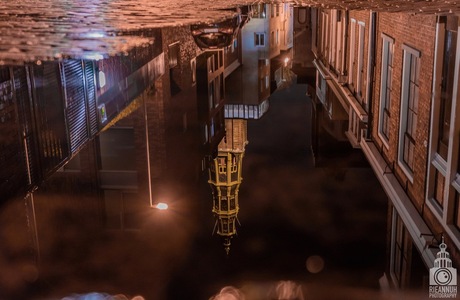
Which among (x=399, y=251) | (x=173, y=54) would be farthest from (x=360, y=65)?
(x=399, y=251)

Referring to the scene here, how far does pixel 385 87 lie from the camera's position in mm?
8484

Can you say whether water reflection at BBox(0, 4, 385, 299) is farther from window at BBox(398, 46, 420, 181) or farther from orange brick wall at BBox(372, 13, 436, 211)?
window at BBox(398, 46, 420, 181)

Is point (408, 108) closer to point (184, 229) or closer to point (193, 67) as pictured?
point (193, 67)

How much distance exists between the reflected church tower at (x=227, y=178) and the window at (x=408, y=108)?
6.54 feet

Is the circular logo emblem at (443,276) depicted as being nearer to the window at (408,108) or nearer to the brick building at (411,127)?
the brick building at (411,127)

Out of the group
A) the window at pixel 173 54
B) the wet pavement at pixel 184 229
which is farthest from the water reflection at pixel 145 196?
the window at pixel 173 54

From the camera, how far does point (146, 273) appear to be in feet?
8.55

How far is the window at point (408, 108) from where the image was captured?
6.43m

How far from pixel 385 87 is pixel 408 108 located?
5.61 ft

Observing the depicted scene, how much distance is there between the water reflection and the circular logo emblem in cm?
27

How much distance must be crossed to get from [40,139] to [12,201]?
0.58 m

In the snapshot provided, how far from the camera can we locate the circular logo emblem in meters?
2.90

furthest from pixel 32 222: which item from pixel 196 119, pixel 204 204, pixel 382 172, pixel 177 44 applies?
pixel 177 44

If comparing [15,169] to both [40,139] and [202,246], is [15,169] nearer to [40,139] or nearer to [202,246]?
[40,139]
